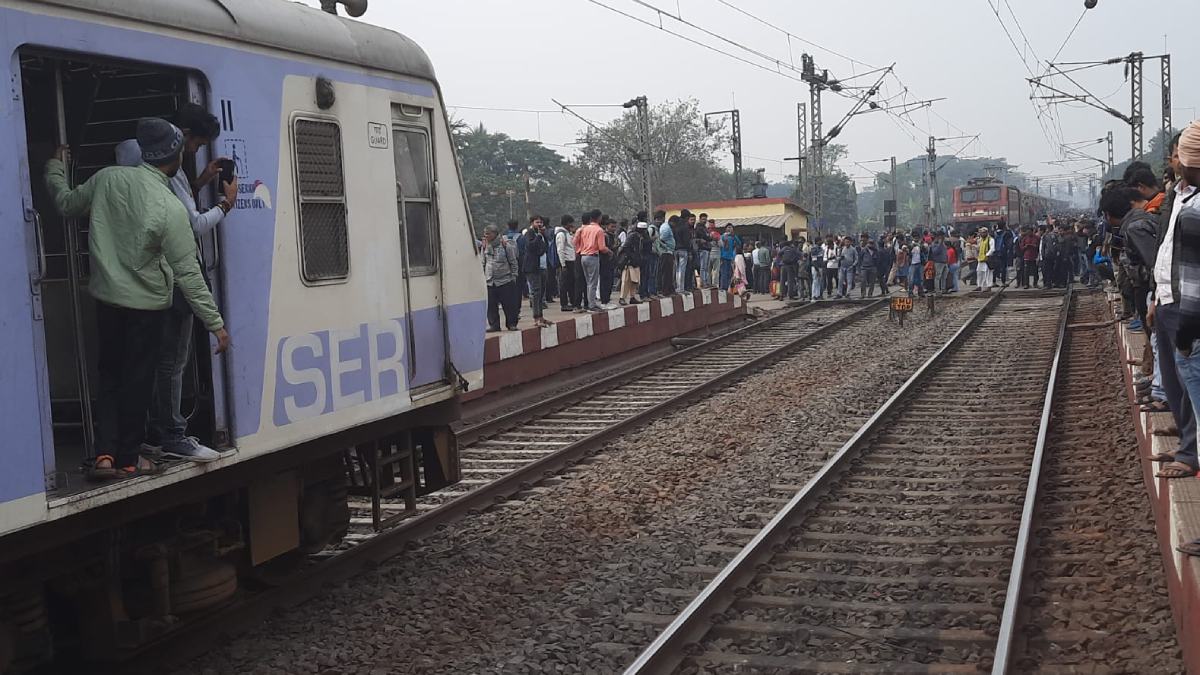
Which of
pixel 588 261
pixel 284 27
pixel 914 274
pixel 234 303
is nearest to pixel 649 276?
pixel 588 261

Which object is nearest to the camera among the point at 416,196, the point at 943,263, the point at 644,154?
the point at 416,196

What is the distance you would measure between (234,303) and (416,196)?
191 centimetres

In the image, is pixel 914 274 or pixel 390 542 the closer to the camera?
pixel 390 542

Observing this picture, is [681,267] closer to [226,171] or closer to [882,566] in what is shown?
[882,566]

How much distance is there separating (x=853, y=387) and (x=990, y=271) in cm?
2234

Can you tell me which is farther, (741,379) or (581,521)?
(741,379)

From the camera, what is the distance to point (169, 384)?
5156 mm

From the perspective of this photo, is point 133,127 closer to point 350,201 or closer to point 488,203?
point 350,201

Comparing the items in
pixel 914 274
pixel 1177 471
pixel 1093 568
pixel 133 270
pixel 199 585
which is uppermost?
pixel 133 270

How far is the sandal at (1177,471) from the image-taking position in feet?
21.8

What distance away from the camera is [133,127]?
5594mm

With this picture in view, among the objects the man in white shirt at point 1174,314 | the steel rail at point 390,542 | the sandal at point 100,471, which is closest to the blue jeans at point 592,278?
the steel rail at point 390,542

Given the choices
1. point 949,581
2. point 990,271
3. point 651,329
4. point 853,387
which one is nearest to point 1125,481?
point 949,581

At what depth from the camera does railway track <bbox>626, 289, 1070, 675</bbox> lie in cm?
573
